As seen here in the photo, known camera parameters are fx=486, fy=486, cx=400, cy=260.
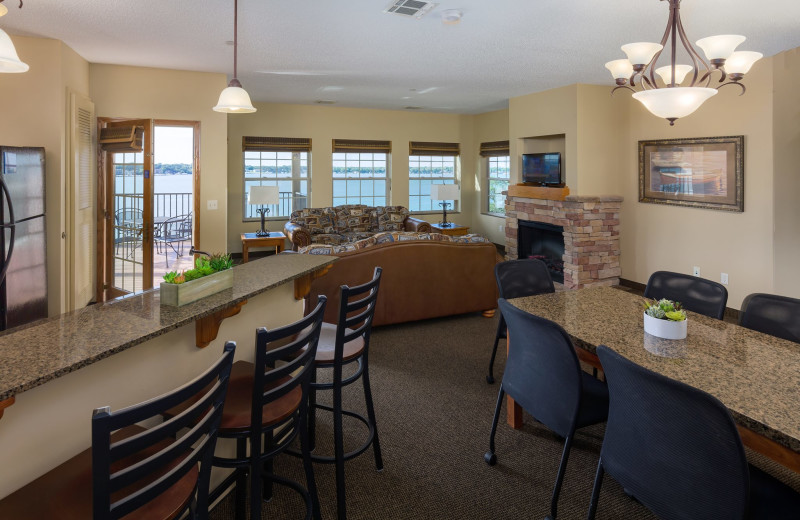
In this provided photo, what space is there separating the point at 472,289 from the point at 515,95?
364 centimetres

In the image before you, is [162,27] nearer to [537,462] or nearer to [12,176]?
[12,176]

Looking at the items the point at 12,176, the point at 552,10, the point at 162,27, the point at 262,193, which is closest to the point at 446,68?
the point at 552,10

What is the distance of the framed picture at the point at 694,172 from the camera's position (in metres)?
5.07

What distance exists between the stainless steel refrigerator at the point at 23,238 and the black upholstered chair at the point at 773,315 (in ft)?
15.4

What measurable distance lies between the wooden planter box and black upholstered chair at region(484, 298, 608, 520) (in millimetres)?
1289

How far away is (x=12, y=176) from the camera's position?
372 centimetres

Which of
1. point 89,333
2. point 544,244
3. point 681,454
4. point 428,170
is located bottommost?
point 681,454

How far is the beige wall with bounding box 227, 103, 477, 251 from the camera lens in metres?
8.26

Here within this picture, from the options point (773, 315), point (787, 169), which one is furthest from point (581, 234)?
point (773, 315)

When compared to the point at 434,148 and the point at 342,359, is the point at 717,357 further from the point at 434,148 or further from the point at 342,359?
the point at 434,148

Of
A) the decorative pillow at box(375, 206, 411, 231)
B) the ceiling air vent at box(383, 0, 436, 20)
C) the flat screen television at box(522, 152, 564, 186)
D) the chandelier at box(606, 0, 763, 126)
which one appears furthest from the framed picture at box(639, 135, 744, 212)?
the decorative pillow at box(375, 206, 411, 231)

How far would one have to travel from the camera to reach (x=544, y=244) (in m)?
7.03

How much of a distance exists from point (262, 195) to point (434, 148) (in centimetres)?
370

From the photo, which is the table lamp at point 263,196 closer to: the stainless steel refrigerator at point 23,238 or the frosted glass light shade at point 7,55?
the stainless steel refrigerator at point 23,238
